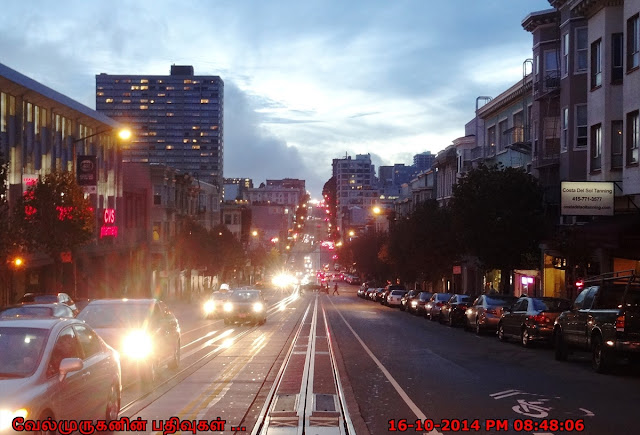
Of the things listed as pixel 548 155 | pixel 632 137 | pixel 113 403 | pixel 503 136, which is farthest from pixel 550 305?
pixel 503 136

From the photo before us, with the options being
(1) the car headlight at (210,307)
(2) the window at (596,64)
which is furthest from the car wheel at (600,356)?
(1) the car headlight at (210,307)

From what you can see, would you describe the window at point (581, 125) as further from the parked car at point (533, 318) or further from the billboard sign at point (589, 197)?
the parked car at point (533, 318)

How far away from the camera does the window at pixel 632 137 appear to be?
31.4 m

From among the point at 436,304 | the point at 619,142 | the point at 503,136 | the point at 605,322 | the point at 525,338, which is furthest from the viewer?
the point at 503,136

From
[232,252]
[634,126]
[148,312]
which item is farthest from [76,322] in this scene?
[232,252]

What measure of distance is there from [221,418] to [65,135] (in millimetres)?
49302

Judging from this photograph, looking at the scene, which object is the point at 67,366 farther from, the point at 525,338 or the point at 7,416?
the point at 525,338

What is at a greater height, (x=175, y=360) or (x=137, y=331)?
(x=137, y=331)

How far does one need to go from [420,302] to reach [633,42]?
2446 cm

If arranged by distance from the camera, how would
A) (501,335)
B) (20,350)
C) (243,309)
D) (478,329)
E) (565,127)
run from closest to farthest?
(20,350), (501,335), (478,329), (243,309), (565,127)

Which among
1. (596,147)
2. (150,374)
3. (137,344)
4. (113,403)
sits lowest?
(150,374)

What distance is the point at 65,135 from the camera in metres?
59.2

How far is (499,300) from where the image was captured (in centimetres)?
3531

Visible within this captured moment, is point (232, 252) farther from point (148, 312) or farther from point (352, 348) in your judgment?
point (148, 312)
